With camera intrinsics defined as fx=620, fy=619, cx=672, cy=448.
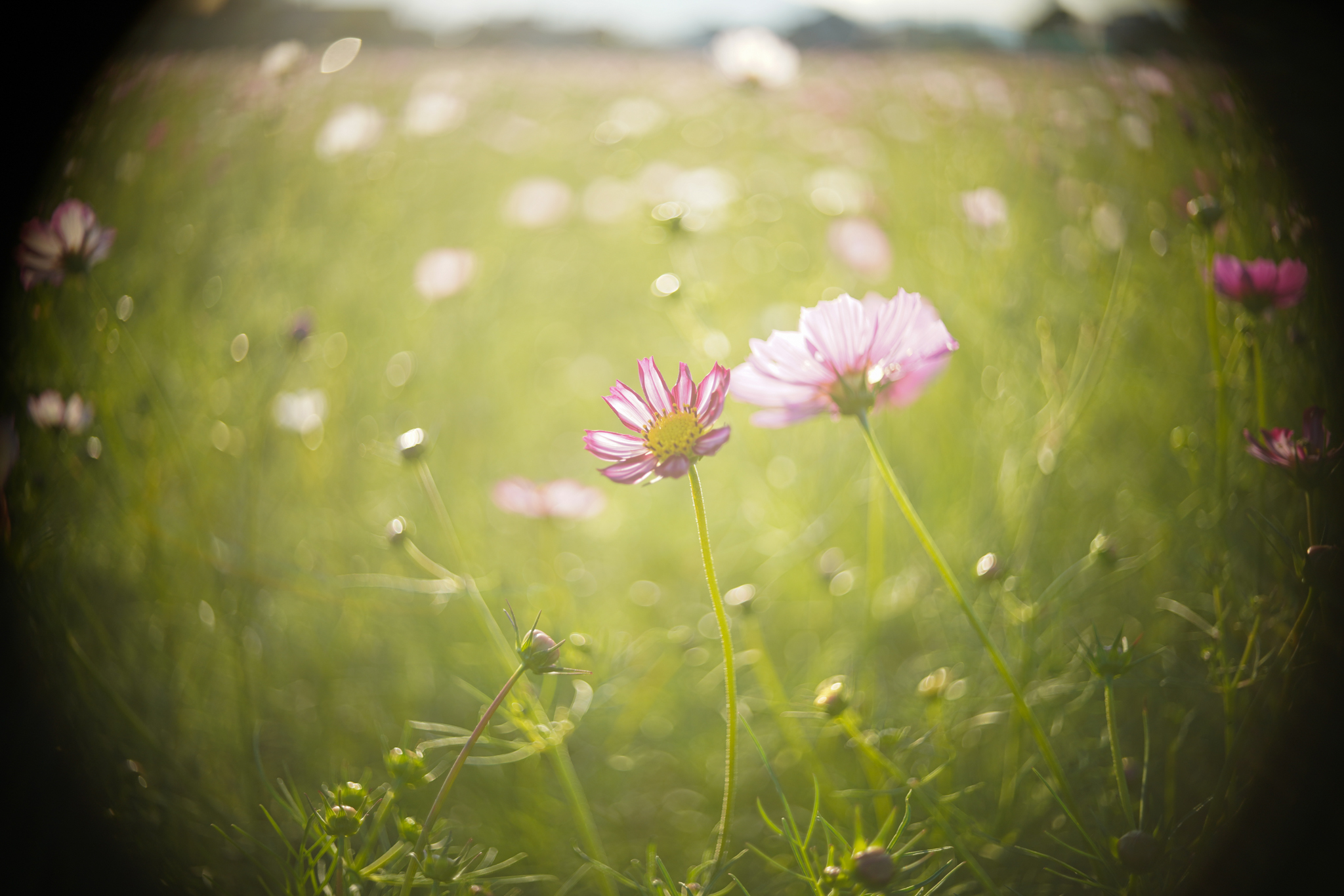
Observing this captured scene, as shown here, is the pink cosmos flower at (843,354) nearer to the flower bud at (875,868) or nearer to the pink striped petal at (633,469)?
the pink striped petal at (633,469)

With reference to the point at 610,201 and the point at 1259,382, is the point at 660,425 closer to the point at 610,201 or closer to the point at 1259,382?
the point at 1259,382

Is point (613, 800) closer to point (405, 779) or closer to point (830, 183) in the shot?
point (405, 779)

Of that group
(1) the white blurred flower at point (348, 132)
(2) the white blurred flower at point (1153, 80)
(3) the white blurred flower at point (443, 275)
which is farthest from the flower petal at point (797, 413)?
(1) the white blurred flower at point (348, 132)

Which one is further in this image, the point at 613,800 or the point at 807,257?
the point at 807,257

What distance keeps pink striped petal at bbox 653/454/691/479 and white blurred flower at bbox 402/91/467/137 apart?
1.29 m

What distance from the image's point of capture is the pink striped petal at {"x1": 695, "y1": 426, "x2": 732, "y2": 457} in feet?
0.90

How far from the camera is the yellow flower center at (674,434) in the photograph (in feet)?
0.97

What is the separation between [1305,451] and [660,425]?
0.35 meters

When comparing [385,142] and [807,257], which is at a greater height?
[385,142]

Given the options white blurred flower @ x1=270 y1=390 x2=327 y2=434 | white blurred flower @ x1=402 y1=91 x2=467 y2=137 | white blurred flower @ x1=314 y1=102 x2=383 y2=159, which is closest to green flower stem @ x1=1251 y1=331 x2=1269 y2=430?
white blurred flower @ x1=270 y1=390 x2=327 y2=434

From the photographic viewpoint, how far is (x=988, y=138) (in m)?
0.95

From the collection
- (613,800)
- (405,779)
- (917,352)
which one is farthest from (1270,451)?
(613,800)

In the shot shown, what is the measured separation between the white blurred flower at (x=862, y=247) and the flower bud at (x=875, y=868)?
780 millimetres

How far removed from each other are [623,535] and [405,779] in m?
0.63
